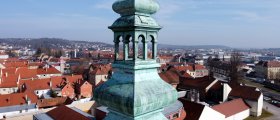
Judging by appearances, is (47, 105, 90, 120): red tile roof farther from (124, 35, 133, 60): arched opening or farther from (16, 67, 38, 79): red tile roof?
(16, 67, 38, 79): red tile roof

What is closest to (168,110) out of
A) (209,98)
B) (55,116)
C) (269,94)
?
(55,116)

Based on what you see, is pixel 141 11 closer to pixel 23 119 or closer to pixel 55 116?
pixel 55 116

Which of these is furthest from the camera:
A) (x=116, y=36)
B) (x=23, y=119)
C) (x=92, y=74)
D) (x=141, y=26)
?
(x=92, y=74)

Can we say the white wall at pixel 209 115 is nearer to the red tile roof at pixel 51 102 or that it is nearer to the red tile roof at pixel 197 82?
the red tile roof at pixel 197 82

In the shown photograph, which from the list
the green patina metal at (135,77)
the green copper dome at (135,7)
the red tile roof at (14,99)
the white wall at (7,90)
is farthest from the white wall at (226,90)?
the green copper dome at (135,7)

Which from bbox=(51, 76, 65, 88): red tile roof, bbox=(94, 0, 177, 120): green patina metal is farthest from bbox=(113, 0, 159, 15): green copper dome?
bbox=(51, 76, 65, 88): red tile roof

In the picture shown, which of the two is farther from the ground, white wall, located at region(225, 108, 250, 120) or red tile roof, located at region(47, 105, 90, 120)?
red tile roof, located at region(47, 105, 90, 120)
